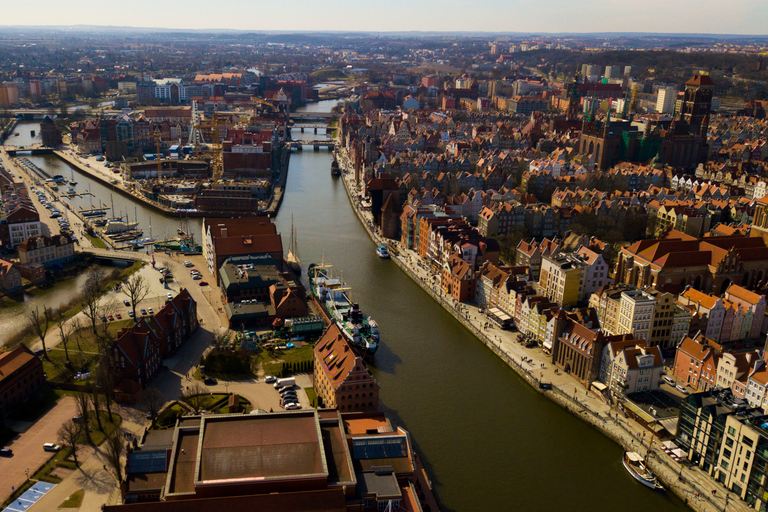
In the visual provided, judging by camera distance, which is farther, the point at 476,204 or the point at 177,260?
the point at 476,204

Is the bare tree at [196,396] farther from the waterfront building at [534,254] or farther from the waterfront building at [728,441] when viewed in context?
the waterfront building at [534,254]

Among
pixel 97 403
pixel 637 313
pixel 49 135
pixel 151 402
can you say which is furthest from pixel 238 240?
pixel 49 135

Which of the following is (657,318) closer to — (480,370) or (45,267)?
(480,370)

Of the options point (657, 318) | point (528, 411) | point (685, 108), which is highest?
point (685, 108)

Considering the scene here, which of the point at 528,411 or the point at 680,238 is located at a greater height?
the point at 680,238

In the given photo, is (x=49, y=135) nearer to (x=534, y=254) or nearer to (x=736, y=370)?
(x=534, y=254)

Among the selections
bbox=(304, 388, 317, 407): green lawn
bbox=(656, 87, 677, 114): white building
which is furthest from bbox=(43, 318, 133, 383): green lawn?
bbox=(656, 87, 677, 114): white building

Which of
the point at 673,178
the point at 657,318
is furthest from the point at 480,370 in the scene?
the point at 673,178
